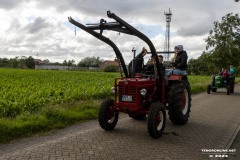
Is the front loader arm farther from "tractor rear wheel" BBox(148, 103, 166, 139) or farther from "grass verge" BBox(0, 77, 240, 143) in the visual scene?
"grass verge" BBox(0, 77, 240, 143)

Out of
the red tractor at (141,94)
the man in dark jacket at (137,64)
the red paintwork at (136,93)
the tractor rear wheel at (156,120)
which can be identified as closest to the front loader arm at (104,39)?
the red tractor at (141,94)

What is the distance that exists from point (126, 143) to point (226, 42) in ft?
→ 126

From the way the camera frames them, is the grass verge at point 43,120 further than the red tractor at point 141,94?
Yes

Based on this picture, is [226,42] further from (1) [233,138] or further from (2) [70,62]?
(2) [70,62]

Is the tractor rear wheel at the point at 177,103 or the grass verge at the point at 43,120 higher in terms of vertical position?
the tractor rear wheel at the point at 177,103

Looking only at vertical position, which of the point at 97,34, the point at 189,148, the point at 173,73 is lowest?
the point at 189,148

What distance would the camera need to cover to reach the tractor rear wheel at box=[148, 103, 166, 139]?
6707 millimetres

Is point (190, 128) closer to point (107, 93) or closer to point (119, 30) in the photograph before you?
point (119, 30)

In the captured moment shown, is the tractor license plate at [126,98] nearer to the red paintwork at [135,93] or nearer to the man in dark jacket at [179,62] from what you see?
the red paintwork at [135,93]

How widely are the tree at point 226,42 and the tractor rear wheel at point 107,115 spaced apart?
35168 mm

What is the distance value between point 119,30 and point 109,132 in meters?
2.57

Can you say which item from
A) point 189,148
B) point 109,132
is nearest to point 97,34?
point 109,132

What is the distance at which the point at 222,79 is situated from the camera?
64.7 feet

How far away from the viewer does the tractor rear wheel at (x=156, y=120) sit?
6707mm
